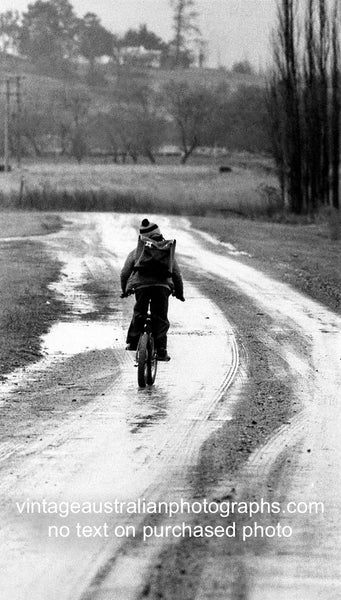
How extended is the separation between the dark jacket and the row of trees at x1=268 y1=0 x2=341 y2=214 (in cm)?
3649

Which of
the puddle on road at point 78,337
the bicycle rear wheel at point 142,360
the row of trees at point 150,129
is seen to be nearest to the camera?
the bicycle rear wheel at point 142,360

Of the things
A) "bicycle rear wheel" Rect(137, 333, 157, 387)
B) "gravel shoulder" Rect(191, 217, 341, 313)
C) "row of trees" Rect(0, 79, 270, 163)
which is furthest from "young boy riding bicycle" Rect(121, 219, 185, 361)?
"row of trees" Rect(0, 79, 270, 163)

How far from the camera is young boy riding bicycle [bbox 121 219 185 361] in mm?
11336

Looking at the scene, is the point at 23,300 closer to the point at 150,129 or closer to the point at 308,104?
the point at 308,104

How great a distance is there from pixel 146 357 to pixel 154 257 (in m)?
1.01

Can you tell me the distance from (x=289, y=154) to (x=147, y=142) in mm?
66954

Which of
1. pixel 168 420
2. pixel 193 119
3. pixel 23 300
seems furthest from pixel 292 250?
pixel 193 119

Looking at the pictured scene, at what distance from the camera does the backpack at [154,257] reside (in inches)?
445

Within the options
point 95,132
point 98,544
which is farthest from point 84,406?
point 95,132

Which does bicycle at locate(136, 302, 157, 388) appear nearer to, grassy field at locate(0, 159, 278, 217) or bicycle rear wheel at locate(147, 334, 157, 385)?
bicycle rear wheel at locate(147, 334, 157, 385)

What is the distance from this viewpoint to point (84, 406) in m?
10.3

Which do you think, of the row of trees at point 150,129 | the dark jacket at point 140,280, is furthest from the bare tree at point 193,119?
the dark jacket at point 140,280

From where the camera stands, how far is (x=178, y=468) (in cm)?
786

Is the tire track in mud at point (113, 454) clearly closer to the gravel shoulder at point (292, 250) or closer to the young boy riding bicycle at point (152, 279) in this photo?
the young boy riding bicycle at point (152, 279)
